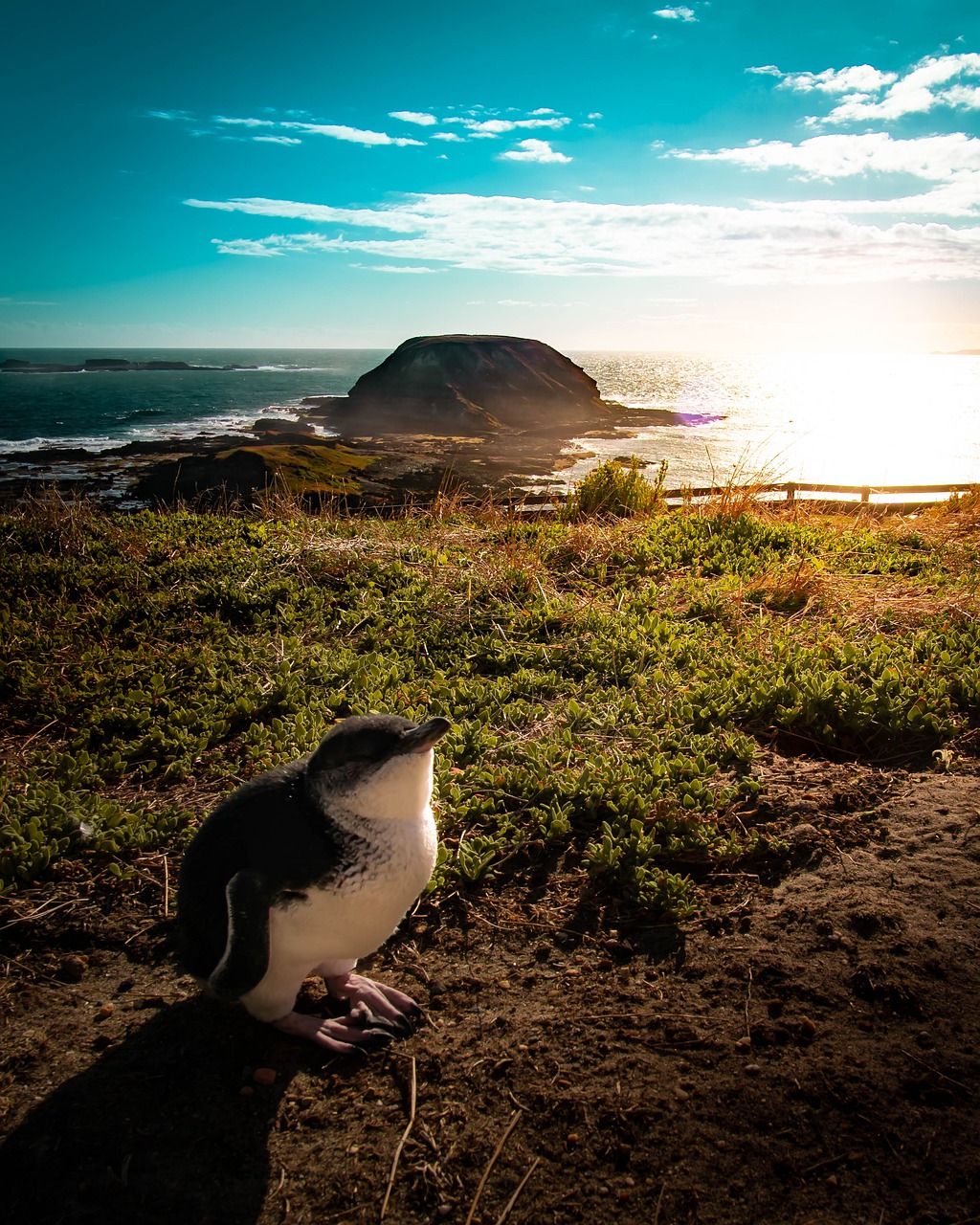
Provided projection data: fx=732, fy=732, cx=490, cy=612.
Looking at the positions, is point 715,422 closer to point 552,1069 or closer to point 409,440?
point 409,440

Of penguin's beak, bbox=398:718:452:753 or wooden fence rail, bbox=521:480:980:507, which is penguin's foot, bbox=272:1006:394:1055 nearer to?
penguin's beak, bbox=398:718:452:753

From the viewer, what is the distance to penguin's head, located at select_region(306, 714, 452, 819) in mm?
2314

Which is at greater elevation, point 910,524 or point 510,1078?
point 910,524

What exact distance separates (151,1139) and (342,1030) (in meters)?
0.64

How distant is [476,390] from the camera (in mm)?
60125

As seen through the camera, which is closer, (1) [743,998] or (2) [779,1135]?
(2) [779,1135]

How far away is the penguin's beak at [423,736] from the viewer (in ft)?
7.31

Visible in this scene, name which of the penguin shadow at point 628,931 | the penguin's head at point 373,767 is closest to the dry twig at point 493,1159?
the penguin shadow at point 628,931

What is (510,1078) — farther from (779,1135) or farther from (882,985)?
(882,985)

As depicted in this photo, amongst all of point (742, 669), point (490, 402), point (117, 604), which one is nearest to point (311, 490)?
point (117, 604)

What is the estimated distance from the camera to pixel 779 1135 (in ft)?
7.20

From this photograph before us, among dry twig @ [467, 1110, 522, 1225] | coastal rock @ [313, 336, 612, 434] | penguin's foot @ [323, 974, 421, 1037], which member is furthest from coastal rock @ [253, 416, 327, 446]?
dry twig @ [467, 1110, 522, 1225]

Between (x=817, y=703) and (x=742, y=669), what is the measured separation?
25.2 inches

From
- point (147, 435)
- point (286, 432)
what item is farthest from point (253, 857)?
point (147, 435)
